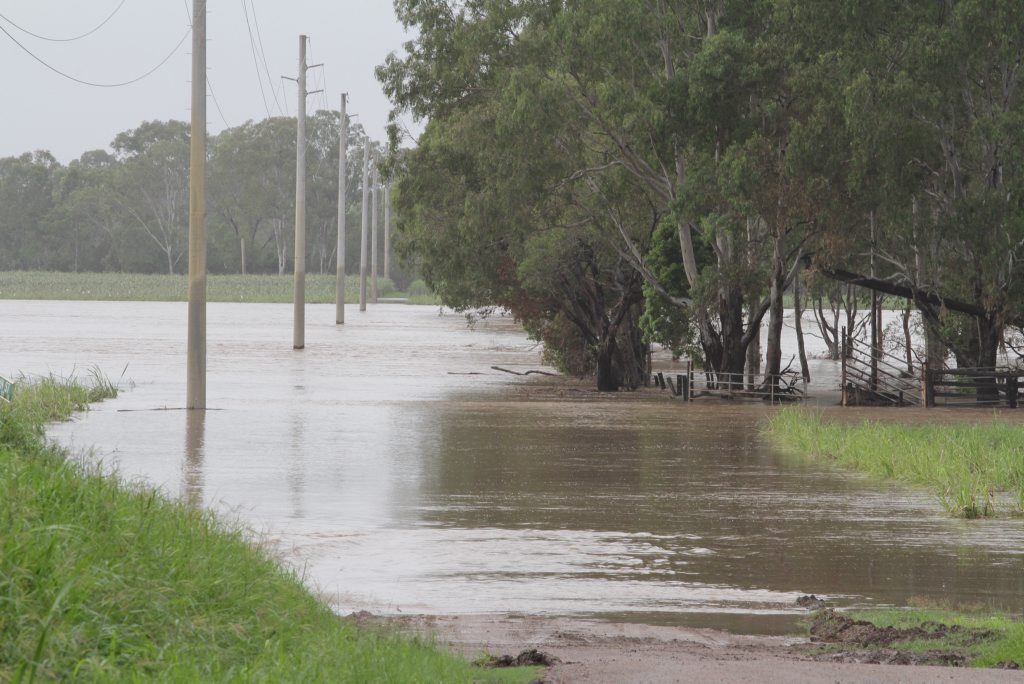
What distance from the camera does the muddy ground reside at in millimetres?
7695

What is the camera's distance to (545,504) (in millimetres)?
17266

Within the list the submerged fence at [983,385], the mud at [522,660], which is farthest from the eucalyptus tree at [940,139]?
the mud at [522,660]

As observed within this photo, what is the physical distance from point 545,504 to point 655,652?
27.0 feet

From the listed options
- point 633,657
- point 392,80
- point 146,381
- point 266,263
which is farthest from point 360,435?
point 266,263

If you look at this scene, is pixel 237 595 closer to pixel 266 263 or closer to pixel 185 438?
pixel 185 438

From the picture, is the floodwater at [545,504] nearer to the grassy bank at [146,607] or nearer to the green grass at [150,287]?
the grassy bank at [146,607]

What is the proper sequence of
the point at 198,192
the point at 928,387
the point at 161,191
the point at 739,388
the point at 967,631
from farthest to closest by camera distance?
1. the point at 161,191
2. the point at 739,388
3. the point at 928,387
4. the point at 198,192
5. the point at 967,631

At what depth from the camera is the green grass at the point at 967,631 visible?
347 inches

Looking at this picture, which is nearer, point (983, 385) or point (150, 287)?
point (983, 385)

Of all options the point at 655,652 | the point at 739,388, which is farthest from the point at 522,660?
the point at 739,388

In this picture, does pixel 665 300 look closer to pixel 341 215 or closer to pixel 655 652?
pixel 655 652

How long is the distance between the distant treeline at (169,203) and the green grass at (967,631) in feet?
423

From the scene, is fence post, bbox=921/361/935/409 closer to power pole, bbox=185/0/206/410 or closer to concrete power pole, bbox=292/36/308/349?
power pole, bbox=185/0/206/410

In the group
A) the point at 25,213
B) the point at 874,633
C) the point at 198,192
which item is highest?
the point at 25,213
